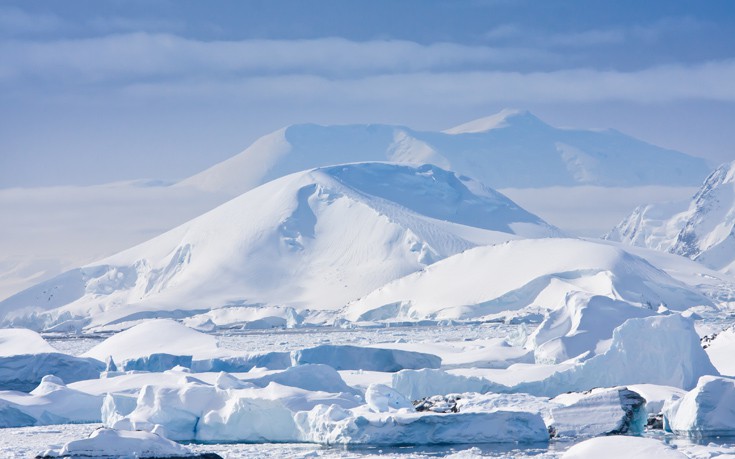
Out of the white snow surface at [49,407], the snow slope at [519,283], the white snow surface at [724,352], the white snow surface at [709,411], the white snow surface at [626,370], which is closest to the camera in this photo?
the white snow surface at [709,411]

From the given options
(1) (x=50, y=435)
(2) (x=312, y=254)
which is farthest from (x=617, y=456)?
(2) (x=312, y=254)

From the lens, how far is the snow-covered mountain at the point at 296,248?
10969 centimetres

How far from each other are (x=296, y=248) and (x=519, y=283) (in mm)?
45799

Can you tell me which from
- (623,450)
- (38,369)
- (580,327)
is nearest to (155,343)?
(38,369)

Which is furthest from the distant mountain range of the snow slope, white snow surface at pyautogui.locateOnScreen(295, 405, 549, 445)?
white snow surface at pyautogui.locateOnScreen(295, 405, 549, 445)

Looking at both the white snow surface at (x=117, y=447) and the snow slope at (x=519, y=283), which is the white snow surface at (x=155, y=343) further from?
the snow slope at (x=519, y=283)

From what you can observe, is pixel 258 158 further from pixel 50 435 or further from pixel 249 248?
pixel 50 435

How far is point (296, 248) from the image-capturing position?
120m

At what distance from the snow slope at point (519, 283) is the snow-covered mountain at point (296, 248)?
1775 cm

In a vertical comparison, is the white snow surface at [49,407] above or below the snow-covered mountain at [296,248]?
below

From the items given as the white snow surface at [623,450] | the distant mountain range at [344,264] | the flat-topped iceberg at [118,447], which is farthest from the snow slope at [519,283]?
the white snow surface at [623,450]

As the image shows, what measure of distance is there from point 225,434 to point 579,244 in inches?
2728

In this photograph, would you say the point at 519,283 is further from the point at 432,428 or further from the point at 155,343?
the point at 432,428

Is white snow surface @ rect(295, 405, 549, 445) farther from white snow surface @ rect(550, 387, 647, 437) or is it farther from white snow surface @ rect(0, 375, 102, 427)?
white snow surface @ rect(0, 375, 102, 427)
